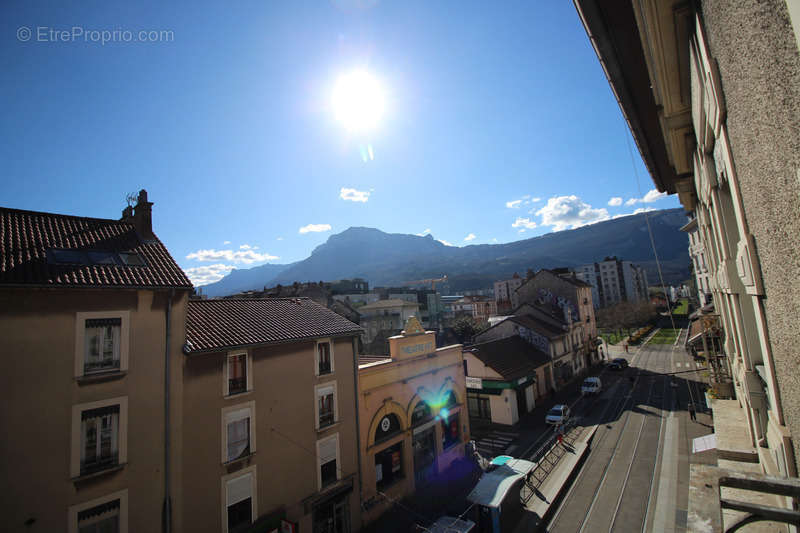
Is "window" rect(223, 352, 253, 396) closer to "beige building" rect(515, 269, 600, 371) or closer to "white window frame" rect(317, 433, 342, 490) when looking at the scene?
"white window frame" rect(317, 433, 342, 490)

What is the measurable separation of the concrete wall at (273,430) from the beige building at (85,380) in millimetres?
602

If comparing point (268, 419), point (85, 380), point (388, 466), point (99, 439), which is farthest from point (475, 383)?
point (85, 380)

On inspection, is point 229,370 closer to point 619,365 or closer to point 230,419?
point 230,419

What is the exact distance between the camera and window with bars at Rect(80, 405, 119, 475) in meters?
10.7

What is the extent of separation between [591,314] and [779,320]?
55093 mm

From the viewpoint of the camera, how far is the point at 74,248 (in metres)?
12.3

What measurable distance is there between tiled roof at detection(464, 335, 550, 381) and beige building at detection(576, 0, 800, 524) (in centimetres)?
2690

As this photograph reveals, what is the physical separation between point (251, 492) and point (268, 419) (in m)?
2.64

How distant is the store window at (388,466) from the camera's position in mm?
19250

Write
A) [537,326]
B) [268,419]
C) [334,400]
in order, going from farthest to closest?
[537,326], [334,400], [268,419]

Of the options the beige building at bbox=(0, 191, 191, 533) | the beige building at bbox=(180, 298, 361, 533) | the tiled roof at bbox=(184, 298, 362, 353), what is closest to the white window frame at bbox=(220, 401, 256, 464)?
the beige building at bbox=(180, 298, 361, 533)

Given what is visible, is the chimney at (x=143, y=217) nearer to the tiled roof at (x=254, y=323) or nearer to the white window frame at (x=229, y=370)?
the tiled roof at (x=254, y=323)

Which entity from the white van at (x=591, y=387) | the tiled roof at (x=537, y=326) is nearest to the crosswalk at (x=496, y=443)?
the white van at (x=591, y=387)

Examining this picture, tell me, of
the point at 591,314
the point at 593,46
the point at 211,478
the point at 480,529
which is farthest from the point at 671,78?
the point at 591,314
